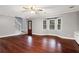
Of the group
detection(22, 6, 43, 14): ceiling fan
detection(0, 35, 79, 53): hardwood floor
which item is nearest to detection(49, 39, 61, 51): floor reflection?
detection(0, 35, 79, 53): hardwood floor

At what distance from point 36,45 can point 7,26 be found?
620 millimetres

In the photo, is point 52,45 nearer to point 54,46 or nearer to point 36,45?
point 54,46

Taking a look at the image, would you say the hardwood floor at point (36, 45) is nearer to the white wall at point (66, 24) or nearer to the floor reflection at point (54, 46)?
the floor reflection at point (54, 46)

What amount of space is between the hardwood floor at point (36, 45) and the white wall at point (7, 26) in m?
0.10

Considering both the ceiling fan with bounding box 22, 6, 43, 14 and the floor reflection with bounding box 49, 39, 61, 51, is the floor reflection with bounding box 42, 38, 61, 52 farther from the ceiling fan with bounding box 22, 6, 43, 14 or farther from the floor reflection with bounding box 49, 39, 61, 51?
the ceiling fan with bounding box 22, 6, 43, 14

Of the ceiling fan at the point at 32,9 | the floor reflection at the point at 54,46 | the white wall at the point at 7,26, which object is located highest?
the ceiling fan at the point at 32,9

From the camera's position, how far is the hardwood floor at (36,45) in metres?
1.99

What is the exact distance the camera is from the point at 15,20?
2021mm

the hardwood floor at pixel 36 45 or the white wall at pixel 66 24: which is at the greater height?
the white wall at pixel 66 24

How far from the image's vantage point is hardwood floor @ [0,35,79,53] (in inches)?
78.2

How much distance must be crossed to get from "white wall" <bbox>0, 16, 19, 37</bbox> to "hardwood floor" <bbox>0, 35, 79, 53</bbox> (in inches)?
3.8

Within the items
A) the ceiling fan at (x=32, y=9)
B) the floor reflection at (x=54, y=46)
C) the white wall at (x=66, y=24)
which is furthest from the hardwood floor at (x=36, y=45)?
the ceiling fan at (x=32, y=9)
